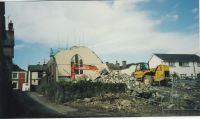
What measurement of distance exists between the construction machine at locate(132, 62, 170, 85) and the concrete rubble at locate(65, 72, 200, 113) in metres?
0.20

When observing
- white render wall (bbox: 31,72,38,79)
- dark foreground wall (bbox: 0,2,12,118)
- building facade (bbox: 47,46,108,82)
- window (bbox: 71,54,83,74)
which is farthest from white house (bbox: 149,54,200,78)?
dark foreground wall (bbox: 0,2,12,118)

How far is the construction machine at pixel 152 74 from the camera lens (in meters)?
12.5

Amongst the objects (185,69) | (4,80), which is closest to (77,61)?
(4,80)

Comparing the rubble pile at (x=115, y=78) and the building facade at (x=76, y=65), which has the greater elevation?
the building facade at (x=76, y=65)

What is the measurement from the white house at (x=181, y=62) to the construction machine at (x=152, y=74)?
175mm

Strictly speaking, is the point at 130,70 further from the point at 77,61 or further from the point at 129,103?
the point at 77,61

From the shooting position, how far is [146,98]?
12.4 m

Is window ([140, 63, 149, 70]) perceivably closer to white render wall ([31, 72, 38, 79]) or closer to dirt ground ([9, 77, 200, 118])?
dirt ground ([9, 77, 200, 118])

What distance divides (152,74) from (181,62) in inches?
45.7

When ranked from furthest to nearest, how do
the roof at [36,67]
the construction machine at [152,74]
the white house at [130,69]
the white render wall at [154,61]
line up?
1. the construction machine at [152,74]
2. the white house at [130,69]
3. the white render wall at [154,61]
4. the roof at [36,67]

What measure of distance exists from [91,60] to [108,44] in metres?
0.82

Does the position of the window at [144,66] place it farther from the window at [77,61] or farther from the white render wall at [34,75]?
the white render wall at [34,75]

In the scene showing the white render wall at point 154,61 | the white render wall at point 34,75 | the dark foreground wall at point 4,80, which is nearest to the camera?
the dark foreground wall at point 4,80

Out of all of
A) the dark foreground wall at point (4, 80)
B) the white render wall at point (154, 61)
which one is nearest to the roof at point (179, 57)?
the white render wall at point (154, 61)
